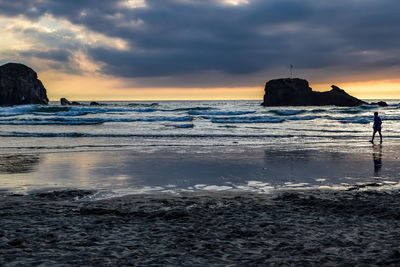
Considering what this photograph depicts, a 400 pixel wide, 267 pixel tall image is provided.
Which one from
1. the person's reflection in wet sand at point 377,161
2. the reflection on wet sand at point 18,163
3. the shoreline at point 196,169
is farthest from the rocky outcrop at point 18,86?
the person's reflection in wet sand at point 377,161

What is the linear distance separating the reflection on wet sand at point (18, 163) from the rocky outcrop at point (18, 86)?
9384 cm

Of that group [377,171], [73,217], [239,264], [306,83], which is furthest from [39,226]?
[306,83]

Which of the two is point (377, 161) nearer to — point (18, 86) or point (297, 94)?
point (297, 94)

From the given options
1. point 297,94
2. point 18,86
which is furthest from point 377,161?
point 18,86

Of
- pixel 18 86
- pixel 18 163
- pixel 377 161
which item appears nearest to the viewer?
pixel 18 163

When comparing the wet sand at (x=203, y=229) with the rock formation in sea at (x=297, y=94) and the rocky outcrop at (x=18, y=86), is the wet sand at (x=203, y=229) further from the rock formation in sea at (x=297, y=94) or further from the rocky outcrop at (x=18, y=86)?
the rocky outcrop at (x=18, y=86)

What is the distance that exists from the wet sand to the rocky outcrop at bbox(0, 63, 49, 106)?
101 meters

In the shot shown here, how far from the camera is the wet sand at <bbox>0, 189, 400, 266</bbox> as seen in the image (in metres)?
4.13

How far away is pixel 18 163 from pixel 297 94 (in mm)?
93807

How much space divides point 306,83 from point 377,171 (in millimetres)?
96416

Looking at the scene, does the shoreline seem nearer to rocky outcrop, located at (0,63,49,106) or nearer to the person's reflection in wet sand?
the person's reflection in wet sand

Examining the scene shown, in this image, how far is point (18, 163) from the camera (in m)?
11.8

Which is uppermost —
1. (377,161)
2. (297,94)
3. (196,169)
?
(297,94)

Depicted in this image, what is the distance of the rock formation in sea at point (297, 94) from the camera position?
98450 mm
